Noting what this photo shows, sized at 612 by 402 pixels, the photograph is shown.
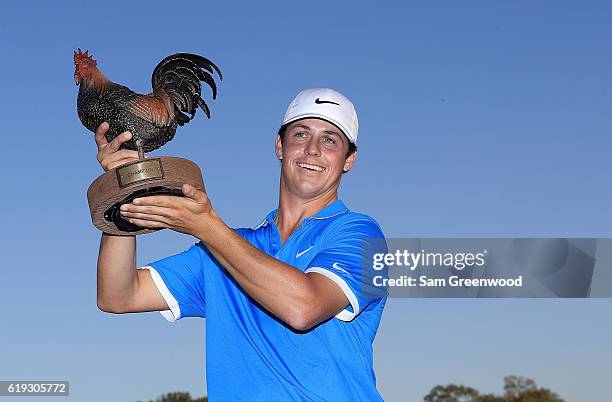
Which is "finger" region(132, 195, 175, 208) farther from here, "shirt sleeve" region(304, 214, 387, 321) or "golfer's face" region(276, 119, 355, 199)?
"golfer's face" region(276, 119, 355, 199)

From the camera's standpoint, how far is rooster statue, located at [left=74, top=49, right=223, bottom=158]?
6.20 meters

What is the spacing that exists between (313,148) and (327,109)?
1.06 ft

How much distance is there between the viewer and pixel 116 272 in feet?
21.2

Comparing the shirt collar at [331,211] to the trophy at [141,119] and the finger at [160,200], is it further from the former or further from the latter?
the finger at [160,200]

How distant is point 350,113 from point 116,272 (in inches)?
85.8

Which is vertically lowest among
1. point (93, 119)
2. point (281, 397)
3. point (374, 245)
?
A: point (281, 397)

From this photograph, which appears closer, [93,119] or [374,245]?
[374,245]

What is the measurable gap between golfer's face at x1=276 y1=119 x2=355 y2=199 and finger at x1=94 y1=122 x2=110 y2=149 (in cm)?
137

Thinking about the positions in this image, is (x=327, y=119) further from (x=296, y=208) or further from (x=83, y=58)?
(x=83, y=58)

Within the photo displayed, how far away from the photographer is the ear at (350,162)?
6.78 m

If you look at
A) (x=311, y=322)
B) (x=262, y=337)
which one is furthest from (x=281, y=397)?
(x=311, y=322)

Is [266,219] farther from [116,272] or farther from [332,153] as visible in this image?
[116,272]

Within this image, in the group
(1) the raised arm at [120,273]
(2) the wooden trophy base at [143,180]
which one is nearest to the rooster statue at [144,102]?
(1) the raised arm at [120,273]

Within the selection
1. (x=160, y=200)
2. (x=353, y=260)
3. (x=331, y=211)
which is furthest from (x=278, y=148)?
(x=160, y=200)
